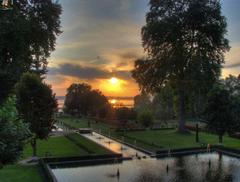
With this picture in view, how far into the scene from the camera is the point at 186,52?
192 ft

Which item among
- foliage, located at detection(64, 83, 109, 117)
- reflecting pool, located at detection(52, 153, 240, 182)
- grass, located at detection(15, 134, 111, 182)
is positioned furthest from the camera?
foliage, located at detection(64, 83, 109, 117)

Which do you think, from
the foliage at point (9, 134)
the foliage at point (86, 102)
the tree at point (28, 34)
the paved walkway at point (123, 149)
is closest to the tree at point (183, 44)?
the paved walkway at point (123, 149)

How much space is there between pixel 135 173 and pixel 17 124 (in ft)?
52.6

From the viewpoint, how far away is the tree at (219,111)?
47200 mm

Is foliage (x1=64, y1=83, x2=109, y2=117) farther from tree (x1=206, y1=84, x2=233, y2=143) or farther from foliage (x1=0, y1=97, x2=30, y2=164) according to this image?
foliage (x1=0, y1=97, x2=30, y2=164)

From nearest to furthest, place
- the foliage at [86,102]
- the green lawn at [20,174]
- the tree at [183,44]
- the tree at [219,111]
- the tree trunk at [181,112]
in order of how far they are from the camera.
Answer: the green lawn at [20,174] < the tree at [219,111] < the tree at [183,44] < the tree trunk at [181,112] < the foliage at [86,102]

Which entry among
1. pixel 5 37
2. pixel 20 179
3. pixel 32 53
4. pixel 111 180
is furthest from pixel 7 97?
pixel 32 53

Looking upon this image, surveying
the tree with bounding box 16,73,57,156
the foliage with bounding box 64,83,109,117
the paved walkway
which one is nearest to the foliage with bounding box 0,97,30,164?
the tree with bounding box 16,73,57,156

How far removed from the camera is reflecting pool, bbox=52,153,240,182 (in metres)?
28.5

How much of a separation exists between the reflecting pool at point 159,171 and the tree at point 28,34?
1380cm

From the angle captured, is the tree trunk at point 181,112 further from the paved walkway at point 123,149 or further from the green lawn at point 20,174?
the green lawn at point 20,174

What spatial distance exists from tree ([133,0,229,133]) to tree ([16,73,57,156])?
89.5 ft

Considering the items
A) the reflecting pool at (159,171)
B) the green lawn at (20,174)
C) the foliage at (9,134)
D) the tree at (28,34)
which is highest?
the tree at (28,34)

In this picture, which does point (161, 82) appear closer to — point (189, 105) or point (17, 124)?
point (189, 105)
